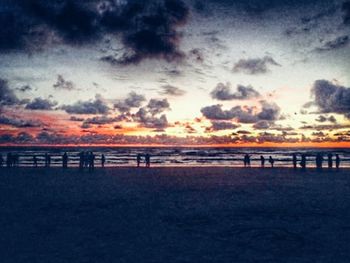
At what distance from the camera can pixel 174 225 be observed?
10953mm

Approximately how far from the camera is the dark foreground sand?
8148 millimetres

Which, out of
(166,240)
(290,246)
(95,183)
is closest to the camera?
(290,246)

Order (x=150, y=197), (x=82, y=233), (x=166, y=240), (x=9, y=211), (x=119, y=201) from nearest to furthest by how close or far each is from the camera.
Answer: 1. (x=166, y=240)
2. (x=82, y=233)
3. (x=9, y=211)
4. (x=119, y=201)
5. (x=150, y=197)

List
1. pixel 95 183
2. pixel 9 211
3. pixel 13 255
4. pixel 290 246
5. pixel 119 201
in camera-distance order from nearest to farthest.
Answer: pixel 13 255
pixel 290 246
pixel 9 211
pixel 119 201
pixel 95 183

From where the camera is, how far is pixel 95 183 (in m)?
21.8

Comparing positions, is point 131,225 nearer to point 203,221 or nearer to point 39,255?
point 203,221

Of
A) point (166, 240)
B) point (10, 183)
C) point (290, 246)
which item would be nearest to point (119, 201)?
point (166, 240)

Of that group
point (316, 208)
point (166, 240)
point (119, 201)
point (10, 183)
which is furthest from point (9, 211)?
point (316, 208)

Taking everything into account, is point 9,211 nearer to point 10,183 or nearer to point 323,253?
point 10,183

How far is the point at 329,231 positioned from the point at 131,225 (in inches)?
258

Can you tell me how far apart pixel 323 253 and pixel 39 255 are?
7.34 meters

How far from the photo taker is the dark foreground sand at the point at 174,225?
8148mm

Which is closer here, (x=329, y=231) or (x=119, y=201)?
(x=329, y=231)

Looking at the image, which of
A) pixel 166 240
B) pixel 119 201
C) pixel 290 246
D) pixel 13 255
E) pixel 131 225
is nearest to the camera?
pixel 13 255
